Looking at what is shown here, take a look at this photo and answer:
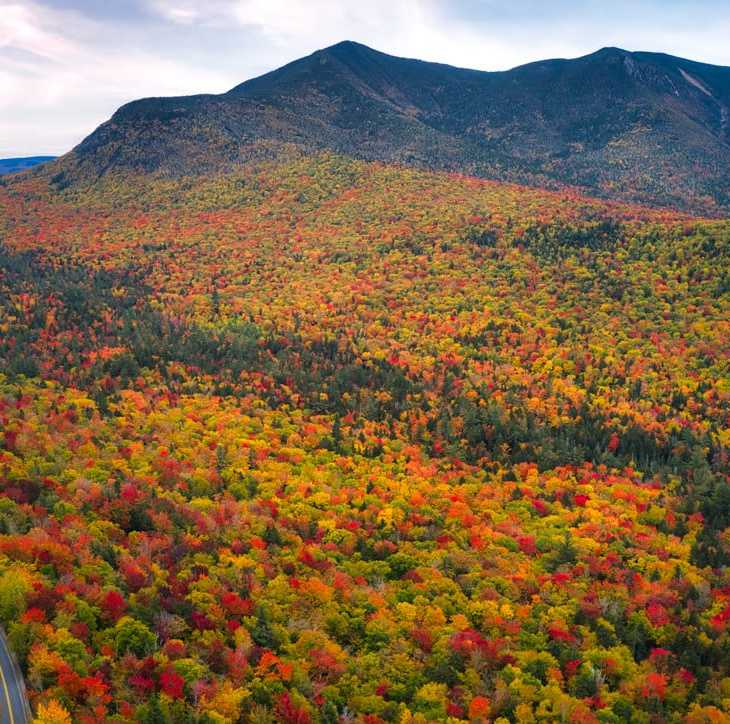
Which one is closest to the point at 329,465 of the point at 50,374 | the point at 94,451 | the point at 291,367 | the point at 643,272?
the point at 94,451

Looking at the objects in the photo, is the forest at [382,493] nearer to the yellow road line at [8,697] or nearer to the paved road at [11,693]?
the paved road at [11,693]

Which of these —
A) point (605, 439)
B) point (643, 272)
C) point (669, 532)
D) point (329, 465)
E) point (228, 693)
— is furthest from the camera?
point (643, 272)

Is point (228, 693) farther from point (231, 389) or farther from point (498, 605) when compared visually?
point (231, 389)

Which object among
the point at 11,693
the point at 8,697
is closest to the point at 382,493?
the point at 11,693

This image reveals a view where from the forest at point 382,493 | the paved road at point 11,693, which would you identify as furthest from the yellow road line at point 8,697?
the forest at point 382,493

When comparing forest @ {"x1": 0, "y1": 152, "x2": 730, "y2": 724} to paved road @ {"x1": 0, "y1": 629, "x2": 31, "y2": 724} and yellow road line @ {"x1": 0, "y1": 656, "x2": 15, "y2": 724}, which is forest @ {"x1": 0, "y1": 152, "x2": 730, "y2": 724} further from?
yellow road line @ {"x1": 0, "y1": 656, "x2": 15, "y2": 724}

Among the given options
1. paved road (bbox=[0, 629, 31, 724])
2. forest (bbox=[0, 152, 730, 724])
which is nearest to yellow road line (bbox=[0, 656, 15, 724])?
paved road (bbox=[0, 629, 31, 724])

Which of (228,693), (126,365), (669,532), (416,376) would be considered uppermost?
(126,365)
